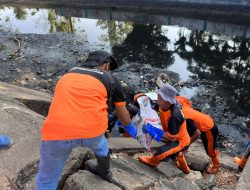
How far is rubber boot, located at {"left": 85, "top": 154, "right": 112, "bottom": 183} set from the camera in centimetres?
351

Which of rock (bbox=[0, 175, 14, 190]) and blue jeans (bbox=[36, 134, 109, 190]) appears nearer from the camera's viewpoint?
blue jeans (bbox=[36, 134, 109, 190])

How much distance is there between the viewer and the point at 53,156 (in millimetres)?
3086

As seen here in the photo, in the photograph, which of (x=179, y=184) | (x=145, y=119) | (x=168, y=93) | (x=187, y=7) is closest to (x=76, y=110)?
(x=168, y=93)

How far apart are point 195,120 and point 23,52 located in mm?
9191

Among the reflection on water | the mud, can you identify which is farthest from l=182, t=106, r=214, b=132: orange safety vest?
the reflection on water

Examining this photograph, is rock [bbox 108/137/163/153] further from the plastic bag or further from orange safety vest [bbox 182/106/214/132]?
orange safety vest [bbox 182/106/214/132]

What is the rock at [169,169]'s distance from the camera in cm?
459

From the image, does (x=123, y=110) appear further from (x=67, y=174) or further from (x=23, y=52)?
(x=23, y=52)

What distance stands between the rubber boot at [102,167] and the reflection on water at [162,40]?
6044 mm

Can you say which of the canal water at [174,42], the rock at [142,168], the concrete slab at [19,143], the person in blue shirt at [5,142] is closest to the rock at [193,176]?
the rock at [142,168]

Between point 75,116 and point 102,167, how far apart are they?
904mm

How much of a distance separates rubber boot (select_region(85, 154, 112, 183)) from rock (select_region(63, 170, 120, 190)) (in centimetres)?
6

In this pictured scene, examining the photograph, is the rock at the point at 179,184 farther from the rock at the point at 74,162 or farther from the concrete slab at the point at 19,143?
the concrete slab at the point at 19,143

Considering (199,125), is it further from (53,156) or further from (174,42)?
(174,42)
